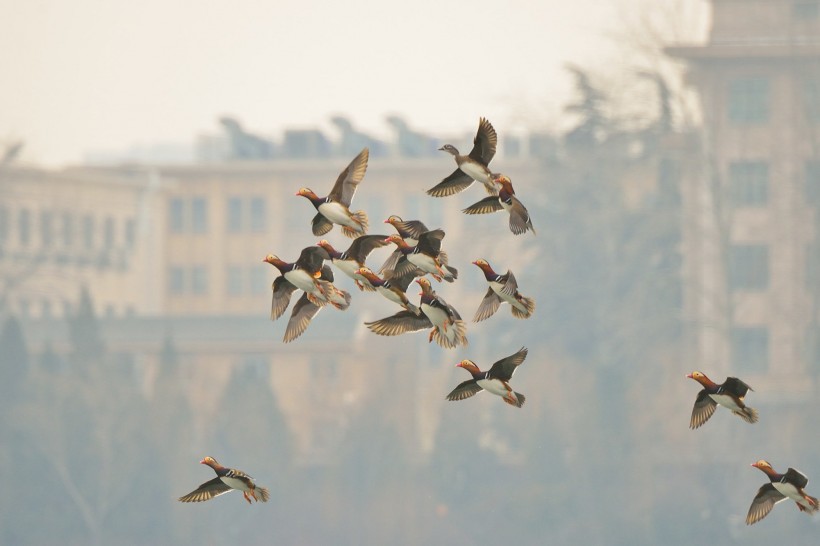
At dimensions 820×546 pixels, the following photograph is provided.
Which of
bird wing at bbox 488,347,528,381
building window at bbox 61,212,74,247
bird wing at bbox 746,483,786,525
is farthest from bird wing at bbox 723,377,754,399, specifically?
building window at bbox 61,212,74,247

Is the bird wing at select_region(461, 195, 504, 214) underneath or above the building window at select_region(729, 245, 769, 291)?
above

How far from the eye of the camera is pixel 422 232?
21.1 metres

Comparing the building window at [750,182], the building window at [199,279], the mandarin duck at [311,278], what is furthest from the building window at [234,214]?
the mandarin duck at [311,278]

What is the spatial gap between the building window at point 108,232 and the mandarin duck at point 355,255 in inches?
4246

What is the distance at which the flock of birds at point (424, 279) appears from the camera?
2041 cm

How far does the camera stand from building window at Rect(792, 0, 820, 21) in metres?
110

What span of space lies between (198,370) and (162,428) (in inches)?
355

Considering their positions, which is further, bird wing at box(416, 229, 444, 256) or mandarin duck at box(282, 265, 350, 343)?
mandarin duck at box(282, 265, 350, 343)

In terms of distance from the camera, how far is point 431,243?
68.0ft

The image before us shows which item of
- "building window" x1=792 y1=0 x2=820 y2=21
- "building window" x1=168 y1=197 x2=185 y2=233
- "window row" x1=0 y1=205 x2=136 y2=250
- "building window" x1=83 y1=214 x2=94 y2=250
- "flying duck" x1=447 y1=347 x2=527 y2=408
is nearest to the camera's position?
"flying duck" x1=447 y1=347 x2=527 y2=408

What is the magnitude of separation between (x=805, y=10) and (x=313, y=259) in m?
93.6

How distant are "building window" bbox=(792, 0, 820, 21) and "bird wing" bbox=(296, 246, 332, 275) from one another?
299ft

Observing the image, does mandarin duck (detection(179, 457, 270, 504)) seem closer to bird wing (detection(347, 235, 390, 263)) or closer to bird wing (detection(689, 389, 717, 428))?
bird wing (detection(347, 235, 390, 263))

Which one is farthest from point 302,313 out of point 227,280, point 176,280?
point 176,280
